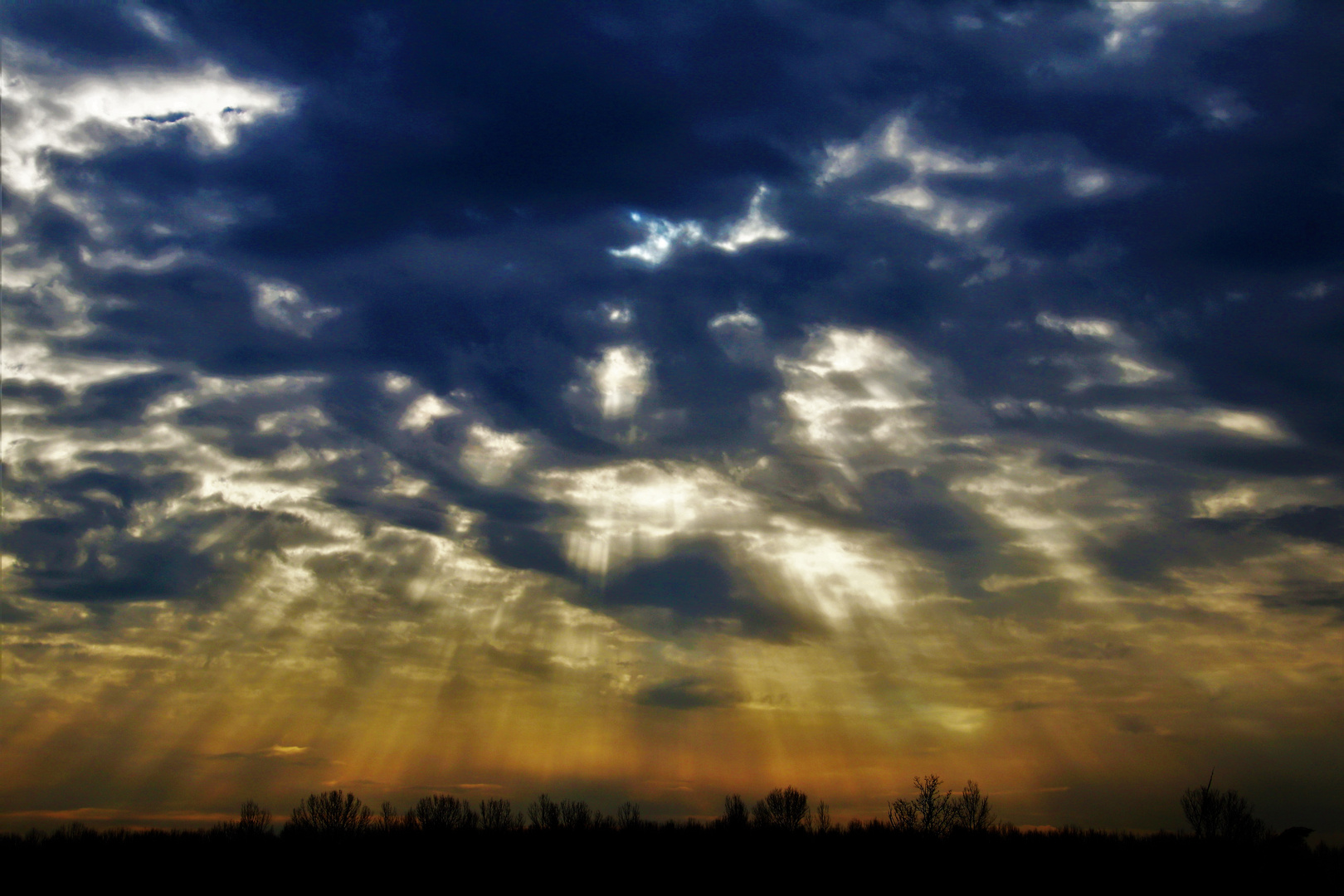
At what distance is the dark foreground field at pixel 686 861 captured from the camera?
53.0m

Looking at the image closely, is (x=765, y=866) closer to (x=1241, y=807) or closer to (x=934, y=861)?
(x=934, y=861)

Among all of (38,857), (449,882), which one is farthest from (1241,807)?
(38,857)

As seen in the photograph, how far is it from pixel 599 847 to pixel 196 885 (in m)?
27.6

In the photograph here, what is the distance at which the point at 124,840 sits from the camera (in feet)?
261

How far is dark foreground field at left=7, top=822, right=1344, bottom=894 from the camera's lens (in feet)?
174

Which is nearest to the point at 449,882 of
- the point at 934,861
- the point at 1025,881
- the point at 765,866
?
the point at 765,866

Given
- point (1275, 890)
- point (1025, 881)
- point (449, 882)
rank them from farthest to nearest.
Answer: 1. point (449, 882)
2. point (1025, 881)
3. point (1275, 890)

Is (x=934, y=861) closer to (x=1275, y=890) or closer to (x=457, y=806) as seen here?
(x=1275, y=890)

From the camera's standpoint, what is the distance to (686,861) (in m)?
62.3

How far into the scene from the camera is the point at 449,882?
5856cm

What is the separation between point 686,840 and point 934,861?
21.5 metres

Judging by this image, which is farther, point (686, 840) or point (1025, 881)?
point (686, 840)

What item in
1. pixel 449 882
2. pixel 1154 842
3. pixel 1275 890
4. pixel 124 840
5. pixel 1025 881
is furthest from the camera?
pixel 124 840

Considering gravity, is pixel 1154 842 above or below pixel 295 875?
above
